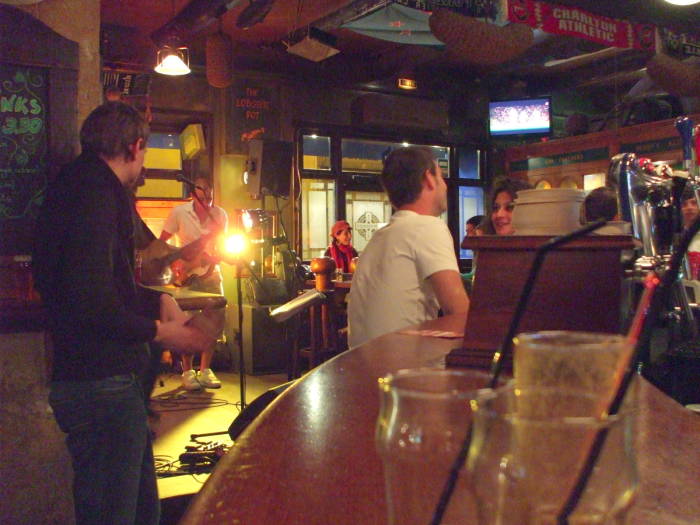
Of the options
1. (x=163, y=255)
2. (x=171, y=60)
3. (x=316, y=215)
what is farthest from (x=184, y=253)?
(x=316, y=215)

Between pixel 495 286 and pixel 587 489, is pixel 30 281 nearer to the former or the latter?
pixel 495 286

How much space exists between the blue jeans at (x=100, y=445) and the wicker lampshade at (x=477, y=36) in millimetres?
3072

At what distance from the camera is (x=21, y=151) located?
271cm

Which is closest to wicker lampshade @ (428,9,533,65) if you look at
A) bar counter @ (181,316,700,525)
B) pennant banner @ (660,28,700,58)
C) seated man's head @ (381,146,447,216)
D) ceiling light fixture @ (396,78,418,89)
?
seated man's head @ (381,146,447,216)

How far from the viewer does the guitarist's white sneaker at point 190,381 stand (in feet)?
20.3

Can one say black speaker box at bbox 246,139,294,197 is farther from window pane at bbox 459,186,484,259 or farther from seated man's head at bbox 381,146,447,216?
seated man's head at bbox 381,146,447,216

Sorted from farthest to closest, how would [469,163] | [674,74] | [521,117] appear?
[469,163] → [521,117] → [674,74]

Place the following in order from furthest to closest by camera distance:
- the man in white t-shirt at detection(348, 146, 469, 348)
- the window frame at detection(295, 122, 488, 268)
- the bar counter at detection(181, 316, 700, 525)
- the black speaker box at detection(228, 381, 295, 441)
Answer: the window frame at detection(295, 122, 488, 268) < the black speaker box at detection(228, 381, 295, 441) < the man in white t-shirt at detection(348, 146, 469, 348) < the bar counter at detection(181, 316, 700, 525)

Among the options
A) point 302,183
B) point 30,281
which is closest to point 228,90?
point 302,183

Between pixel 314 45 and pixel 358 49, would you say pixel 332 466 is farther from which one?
pixel 358 49

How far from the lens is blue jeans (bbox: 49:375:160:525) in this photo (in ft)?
6.40

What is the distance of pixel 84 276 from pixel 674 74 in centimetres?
540

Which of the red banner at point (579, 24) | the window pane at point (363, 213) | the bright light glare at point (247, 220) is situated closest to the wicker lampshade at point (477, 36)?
the red banner at point (579, 24)

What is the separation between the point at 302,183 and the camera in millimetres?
9227
